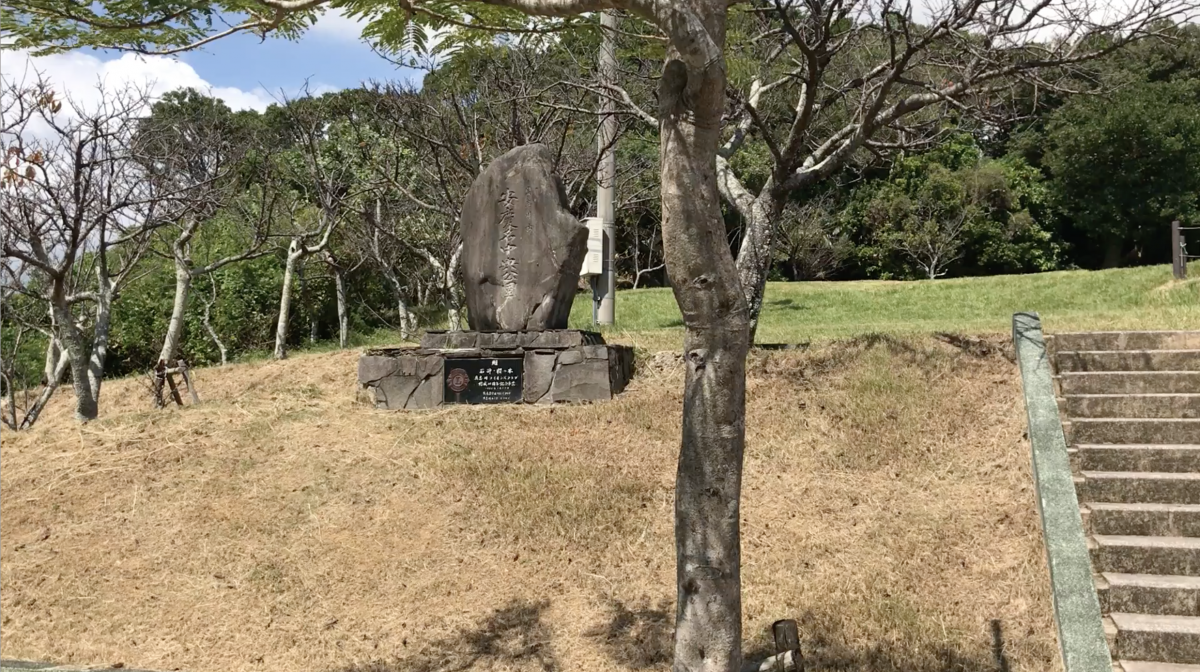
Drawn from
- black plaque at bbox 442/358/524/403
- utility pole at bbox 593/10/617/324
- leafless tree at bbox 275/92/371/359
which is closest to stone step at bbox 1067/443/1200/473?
black plaque at bbox 442/358/524/403

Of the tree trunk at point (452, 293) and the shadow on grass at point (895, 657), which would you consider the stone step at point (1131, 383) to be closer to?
the shadow on grass at point (895, 657)

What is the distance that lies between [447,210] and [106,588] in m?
10.3

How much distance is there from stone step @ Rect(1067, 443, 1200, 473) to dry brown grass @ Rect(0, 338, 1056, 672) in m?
0.50

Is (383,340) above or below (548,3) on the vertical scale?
below

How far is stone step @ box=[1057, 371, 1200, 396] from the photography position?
7383mm

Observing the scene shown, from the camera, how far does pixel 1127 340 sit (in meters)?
8.20

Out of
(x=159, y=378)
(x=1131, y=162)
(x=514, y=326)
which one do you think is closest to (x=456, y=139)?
(x=159, y=378)

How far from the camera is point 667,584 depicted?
6254mm

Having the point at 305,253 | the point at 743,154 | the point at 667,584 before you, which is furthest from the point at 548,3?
the point at 743,154

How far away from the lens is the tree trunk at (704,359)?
11.7 ft

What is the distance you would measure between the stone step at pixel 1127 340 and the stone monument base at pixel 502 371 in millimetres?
4437

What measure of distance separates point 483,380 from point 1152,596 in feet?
21.3

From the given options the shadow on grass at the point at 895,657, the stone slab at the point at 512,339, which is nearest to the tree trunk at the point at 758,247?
the stone slab at the point at 512,339

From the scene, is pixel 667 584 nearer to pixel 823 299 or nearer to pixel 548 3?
pixel 548 3
